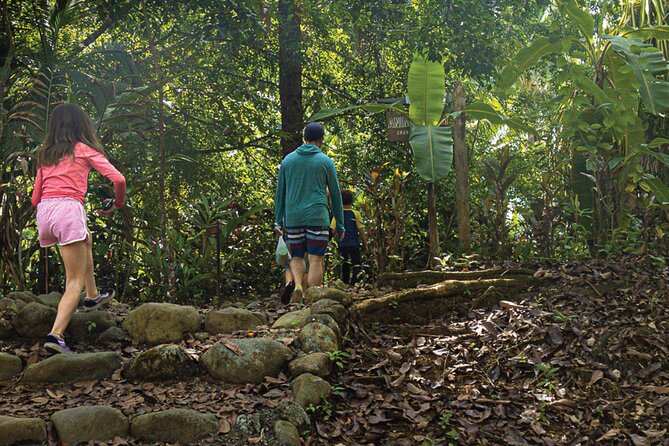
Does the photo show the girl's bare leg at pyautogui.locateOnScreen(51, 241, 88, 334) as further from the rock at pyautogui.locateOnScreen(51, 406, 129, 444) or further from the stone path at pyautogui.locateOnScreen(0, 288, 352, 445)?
the rock at pyautogui.locateOnScreen(51, 406, 129, 444)

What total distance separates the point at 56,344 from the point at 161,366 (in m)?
0.84

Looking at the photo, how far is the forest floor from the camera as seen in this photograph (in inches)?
182

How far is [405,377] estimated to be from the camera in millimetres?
Answer: 5230

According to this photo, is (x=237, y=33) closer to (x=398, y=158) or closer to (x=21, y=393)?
(x=398, y=158)

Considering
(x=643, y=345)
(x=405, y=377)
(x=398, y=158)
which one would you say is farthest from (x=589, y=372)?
(x=398, y=158)

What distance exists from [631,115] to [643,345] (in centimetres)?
267

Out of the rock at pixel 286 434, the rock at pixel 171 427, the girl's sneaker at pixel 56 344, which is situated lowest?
the rock at pixel 286 434

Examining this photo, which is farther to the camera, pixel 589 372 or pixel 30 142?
pixel 30 142

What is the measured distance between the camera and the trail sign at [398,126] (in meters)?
7.95

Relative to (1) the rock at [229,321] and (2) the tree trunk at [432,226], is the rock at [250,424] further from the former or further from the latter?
(2) the tree trunk at [432,226]

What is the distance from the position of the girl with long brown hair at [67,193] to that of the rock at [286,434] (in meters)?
1.86

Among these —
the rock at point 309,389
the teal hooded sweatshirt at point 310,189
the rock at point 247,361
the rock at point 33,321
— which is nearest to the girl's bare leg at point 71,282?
the rock at point 33,321

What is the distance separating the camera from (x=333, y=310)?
5730 mm

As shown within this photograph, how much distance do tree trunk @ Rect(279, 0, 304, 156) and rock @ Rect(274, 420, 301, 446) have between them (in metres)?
6.08
